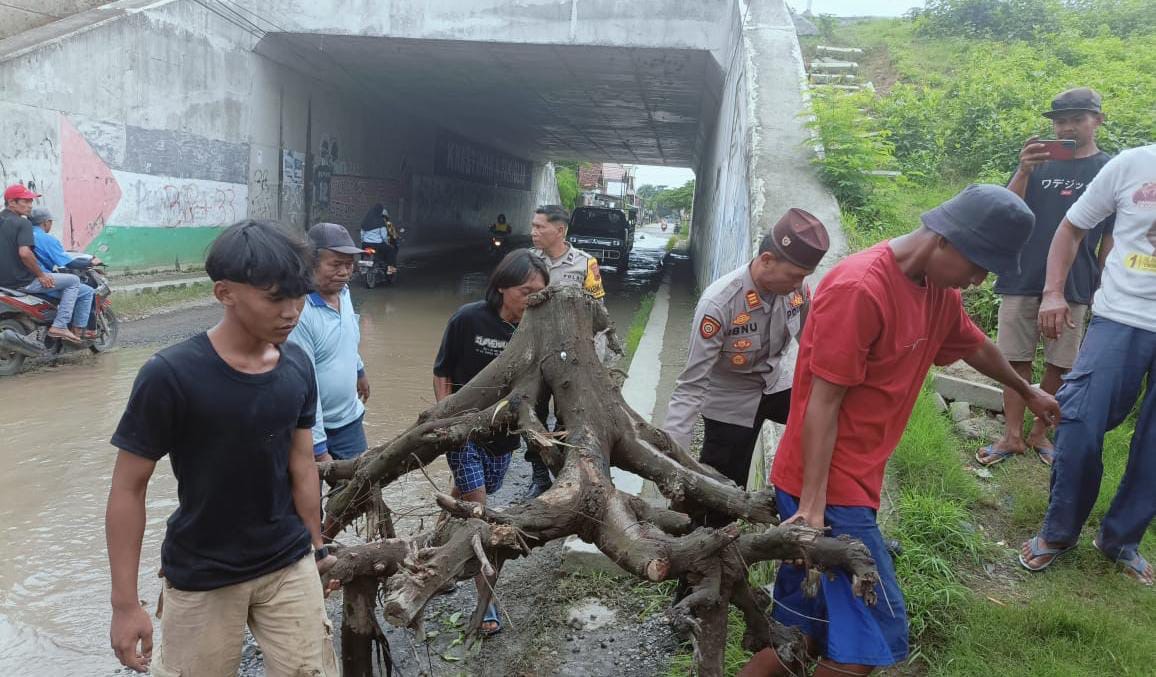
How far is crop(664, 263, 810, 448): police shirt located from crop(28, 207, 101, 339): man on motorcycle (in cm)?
688

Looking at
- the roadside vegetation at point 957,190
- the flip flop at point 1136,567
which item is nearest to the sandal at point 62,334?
the roadside vegetation at point 957,190

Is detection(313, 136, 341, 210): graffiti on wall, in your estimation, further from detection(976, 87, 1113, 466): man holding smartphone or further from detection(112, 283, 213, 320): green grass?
detection(976, 87, 1113, 466): man holding smartphone

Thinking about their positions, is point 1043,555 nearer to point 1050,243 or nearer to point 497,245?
point 1050,243

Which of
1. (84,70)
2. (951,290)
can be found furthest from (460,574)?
(84,70)

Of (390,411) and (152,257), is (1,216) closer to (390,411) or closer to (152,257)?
(390,411)

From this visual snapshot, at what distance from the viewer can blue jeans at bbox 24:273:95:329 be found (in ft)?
24.6

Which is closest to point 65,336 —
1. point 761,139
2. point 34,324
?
point 34,324

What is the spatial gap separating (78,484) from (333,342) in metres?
2.59

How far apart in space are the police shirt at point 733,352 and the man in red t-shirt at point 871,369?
91 centimetres

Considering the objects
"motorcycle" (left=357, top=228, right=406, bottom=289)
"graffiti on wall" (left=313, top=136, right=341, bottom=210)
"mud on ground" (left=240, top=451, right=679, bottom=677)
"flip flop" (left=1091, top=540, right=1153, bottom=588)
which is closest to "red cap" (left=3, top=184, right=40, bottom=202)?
"mud on ground" (left=240, top=451, right=679, bottom=677)

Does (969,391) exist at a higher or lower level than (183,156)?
lower

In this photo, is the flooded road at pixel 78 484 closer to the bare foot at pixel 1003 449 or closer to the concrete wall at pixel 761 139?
the bare foot at pixel 1003 449

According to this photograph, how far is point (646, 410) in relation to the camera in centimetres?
631

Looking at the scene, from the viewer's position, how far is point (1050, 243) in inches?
167
